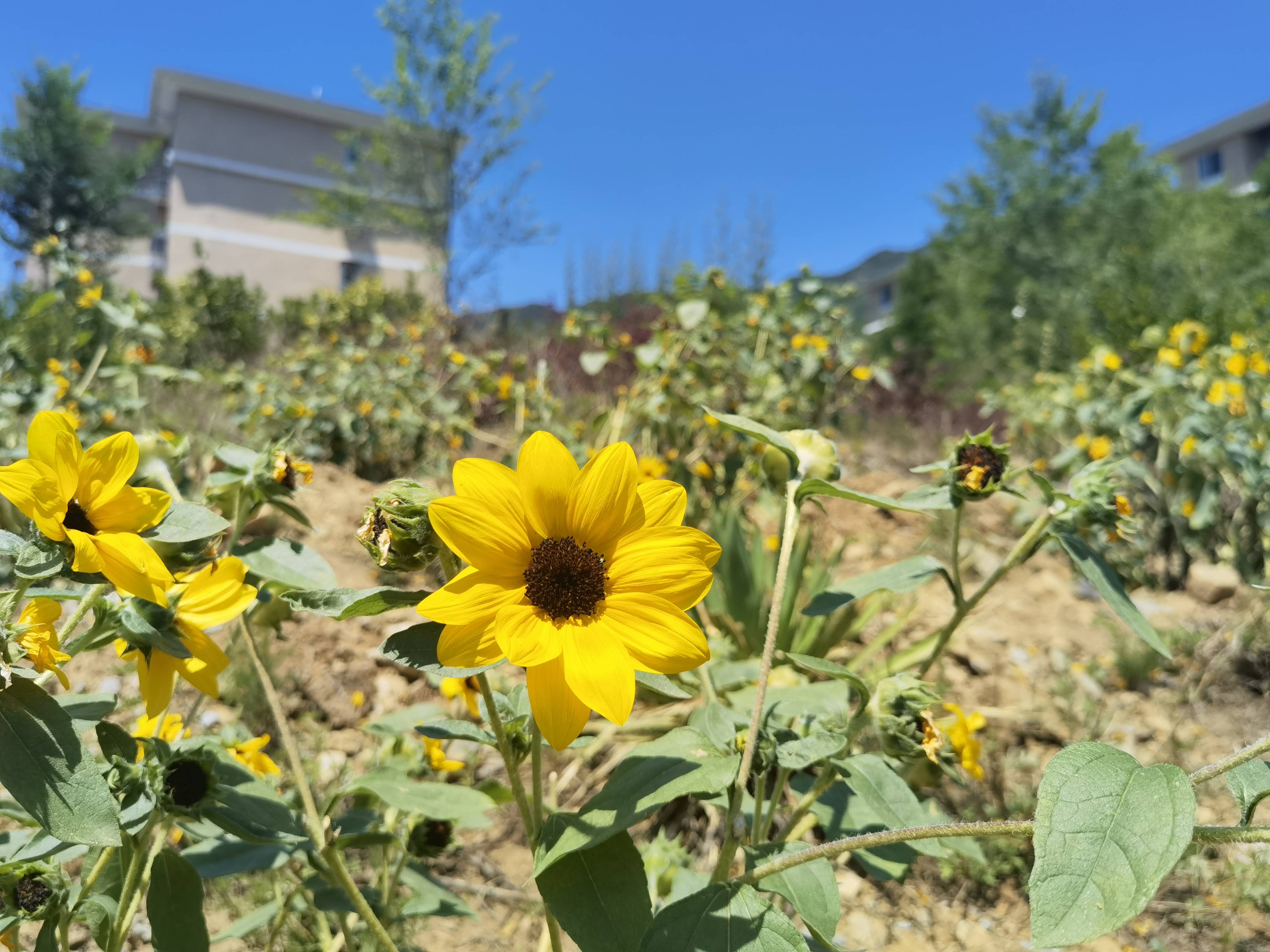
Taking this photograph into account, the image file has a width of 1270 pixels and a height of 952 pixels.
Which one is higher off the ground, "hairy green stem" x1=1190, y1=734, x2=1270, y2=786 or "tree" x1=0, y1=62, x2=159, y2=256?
"tree" x1=0, y1=62, x2=159, y2=256

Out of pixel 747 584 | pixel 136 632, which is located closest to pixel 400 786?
pixel 136 632

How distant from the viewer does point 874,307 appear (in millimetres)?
28516

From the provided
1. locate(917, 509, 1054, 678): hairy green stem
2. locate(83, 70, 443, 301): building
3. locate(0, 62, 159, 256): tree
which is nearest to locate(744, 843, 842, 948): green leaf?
locate(917, 509, 1054, 678): hairy green stem

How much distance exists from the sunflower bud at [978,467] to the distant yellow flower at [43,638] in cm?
80

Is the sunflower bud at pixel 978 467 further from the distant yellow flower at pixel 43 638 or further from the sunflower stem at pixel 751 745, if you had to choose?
the distant yellow flower at pixel 43 638

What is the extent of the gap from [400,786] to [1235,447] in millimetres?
2728

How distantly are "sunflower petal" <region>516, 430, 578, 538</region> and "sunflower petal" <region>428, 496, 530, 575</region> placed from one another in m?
0.02

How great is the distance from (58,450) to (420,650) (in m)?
0.30

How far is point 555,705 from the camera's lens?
0.53 m

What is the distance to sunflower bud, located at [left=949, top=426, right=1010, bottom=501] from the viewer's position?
2.70 ft

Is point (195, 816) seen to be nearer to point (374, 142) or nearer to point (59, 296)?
point (59, 296)

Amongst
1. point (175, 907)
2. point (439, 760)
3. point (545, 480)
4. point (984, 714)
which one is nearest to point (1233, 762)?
point (545, 480)

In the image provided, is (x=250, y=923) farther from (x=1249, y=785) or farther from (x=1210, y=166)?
(x=1210, y=166)

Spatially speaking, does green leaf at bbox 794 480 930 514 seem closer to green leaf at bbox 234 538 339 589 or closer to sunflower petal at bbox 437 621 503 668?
sunflower petal at bbox 437 621 503 668
